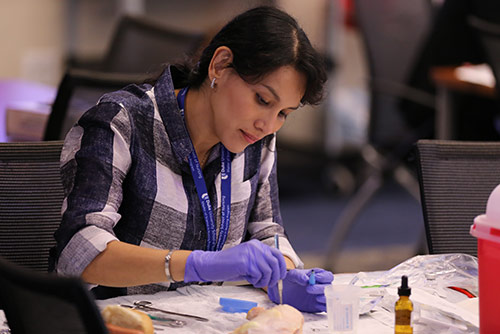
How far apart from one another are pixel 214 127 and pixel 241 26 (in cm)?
22

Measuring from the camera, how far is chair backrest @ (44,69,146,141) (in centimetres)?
211

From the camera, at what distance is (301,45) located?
5.28ft

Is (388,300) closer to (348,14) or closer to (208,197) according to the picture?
(208,197)

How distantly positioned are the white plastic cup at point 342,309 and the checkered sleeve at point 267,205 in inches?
17.8

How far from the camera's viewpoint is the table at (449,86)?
3.29 meters

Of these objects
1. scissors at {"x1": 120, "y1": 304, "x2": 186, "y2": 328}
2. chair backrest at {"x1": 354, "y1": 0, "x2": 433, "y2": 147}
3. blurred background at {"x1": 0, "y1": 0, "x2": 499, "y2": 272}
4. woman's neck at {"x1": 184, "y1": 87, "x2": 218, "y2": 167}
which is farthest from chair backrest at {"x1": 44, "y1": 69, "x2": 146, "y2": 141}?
chair backrest at {"x1": 354, "y1": 0, "x2": 433, "y2": 147}

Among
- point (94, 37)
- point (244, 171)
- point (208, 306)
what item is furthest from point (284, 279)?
point (94, 37)

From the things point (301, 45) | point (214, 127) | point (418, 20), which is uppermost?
point (418, 20)

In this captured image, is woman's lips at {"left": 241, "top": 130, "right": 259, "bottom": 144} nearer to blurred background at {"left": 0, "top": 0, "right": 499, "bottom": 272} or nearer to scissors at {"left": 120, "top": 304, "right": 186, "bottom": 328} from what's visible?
blurred background at {"left": 0, "top": 0, "right": 499, "bottom": 272}

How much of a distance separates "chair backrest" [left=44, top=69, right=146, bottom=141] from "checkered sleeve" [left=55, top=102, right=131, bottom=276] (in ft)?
1.74

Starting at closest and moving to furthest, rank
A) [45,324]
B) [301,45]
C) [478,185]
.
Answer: [45,324], [301,45], [478,185]

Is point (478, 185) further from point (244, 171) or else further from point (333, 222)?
point (333, 222)

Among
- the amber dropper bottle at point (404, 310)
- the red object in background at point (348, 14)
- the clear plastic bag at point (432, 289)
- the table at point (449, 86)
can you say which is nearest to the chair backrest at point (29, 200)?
the clear plastic bag at point (432, 289)

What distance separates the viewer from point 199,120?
5.48ft
